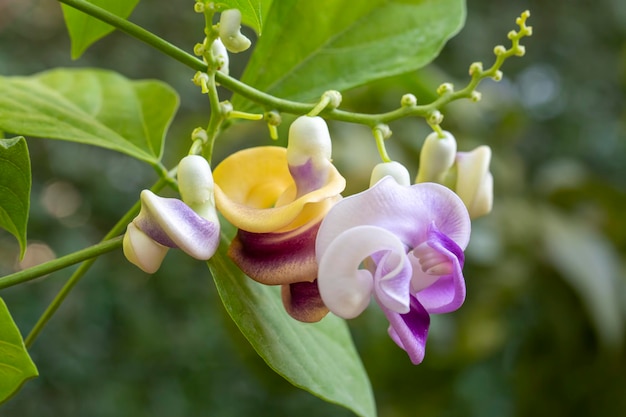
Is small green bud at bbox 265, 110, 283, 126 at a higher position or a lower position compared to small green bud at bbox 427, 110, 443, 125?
higher

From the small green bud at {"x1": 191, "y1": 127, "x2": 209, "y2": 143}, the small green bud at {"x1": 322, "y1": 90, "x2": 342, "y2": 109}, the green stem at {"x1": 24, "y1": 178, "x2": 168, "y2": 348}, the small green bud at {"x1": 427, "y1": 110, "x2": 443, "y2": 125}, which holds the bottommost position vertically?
the green stem at {"x1": 24, "y1": 178, "x2": 168, "y2": 348}

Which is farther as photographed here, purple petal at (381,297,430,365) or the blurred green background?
the blurred green background

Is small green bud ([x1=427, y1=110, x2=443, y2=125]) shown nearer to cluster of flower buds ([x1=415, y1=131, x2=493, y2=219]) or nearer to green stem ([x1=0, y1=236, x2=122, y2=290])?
cluster of flower buds ([x1=415, y1=131, x2=493, y2=219])

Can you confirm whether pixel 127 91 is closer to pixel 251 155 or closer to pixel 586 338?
pixel 251 155

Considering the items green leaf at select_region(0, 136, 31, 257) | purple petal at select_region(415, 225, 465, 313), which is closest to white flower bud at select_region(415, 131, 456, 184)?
purple petal at select_region(415, 225, 465, 313)

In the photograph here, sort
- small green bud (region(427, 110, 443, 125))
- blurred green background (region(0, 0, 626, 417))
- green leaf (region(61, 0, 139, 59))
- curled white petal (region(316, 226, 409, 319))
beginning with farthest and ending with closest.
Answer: blurred green background (region(0, 0, 626, 417)) < green leaf (region(61, 0, 139, 59)) < small green bud (region(427, 110, 443, 125)) < curled white petal (region(316, 226, 409, 319))

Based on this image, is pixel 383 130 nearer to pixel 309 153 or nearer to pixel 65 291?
pixel 309 153

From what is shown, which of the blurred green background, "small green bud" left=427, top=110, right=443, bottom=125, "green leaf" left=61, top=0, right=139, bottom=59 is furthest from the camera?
the blurred green background

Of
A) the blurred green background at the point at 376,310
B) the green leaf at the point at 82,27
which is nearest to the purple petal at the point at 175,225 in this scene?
the green leaf at the point at 82,27
